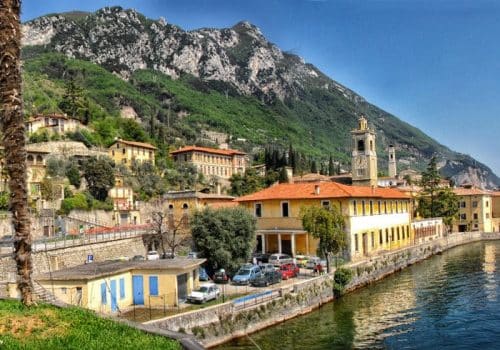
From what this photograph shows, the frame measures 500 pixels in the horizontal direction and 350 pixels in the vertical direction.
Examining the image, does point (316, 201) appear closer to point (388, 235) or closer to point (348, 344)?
point (388, 235)

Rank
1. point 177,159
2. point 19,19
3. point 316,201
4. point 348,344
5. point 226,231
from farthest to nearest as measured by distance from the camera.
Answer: point 177,159 < point 316,201 < point 226,231 < point 348,344 < point 19,19

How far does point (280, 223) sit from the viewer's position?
52.2 meters

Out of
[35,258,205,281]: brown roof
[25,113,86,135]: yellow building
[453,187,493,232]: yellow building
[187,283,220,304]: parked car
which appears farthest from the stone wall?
[453,187,493,232]: yellow building

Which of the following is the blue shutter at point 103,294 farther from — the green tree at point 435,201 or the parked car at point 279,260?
the green tree at point 435,201

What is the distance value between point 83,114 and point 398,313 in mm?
81782

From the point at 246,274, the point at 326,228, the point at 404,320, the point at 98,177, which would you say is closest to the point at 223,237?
the point at 246,274

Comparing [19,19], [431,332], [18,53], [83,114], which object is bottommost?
[431,332]

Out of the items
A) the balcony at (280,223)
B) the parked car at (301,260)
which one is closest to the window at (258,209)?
the balcony at (280,223)

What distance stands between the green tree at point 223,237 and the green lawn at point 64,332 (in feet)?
81.0

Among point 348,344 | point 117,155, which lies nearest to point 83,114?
point 117,155

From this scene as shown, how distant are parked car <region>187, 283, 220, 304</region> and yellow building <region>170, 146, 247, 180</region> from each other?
7525 cm

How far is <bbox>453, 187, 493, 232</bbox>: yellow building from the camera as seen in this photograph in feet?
334

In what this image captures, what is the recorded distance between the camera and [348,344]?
26406 millimetres

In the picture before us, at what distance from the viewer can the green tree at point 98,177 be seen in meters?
71.6
